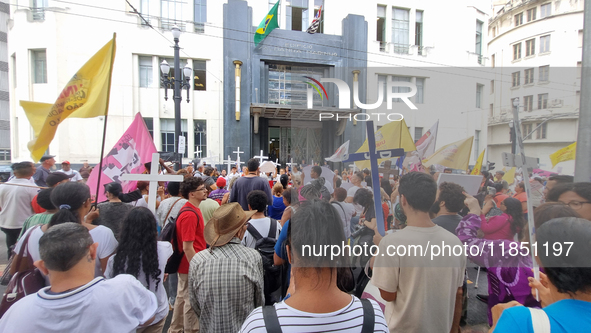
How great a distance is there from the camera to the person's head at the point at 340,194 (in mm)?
1502

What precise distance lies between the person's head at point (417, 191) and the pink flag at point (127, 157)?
344cm

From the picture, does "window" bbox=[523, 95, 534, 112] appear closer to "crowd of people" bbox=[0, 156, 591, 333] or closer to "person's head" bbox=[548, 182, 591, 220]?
"crowd of people" bbox=[0, 156, 591, 333]

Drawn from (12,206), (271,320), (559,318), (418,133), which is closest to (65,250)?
(271,320)

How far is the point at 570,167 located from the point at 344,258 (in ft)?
4.51

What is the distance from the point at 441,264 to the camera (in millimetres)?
1575

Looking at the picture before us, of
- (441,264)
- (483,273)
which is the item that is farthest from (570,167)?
(483,273)

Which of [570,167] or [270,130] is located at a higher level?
[270,130]

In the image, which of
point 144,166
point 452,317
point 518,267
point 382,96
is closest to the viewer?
point 382,96

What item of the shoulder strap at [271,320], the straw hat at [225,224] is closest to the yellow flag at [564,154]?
→ the shoulder strap at [271,320]

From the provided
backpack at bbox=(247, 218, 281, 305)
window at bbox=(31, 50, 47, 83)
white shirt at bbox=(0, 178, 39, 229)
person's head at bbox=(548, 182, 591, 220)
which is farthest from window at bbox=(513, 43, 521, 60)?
window at bbox=(31, 50, 47, 83)

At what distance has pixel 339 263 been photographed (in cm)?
127

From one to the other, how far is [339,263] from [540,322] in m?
0.73

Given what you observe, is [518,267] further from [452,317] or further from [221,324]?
[221,324]

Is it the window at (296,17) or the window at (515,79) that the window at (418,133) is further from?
the window at (296,17)
